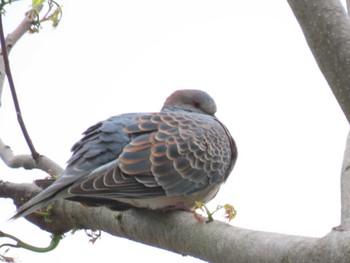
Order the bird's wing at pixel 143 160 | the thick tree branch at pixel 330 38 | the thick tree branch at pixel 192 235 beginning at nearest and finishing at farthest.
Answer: the thick tree branch at pixel 192 235 → the thick tree branch at pixel 330 38 → the bird's wing at pixel 143 160

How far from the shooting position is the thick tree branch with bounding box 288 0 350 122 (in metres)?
2.42

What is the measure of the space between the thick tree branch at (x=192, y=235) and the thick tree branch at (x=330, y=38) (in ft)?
1.61

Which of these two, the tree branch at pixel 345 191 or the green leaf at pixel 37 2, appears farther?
the green leaf at pixel 37 2

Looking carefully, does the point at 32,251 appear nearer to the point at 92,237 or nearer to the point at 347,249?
the point at 92,237

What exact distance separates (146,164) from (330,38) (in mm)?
1330

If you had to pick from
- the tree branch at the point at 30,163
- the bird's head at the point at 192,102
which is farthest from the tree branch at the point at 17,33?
the bird's head at the point at 192,102

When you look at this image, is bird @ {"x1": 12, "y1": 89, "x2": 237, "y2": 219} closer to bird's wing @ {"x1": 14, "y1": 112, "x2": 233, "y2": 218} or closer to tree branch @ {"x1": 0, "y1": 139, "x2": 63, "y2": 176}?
bird's wing @ {"x1": 14, "y1": 112, "x2": 233, "y2": 218}

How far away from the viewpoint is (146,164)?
355 cm

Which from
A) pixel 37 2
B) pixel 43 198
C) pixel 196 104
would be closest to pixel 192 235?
pixel 43 198

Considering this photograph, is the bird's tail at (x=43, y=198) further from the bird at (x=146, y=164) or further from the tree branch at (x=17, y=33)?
the tree branch at (x=17, y=33)

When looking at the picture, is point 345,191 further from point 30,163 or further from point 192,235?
point 30,163

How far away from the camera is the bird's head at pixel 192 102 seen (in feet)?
15.9

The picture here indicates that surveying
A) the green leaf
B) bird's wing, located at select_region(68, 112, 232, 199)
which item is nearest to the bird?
Answer: bird's wing, located at select_region(68, 112, 232, 199)

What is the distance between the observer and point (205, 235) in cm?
261
